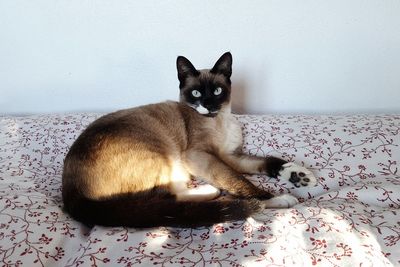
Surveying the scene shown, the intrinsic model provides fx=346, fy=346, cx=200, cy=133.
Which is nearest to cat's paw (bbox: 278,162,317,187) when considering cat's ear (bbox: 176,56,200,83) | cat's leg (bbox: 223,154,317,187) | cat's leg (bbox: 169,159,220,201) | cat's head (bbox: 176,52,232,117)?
cat's leg (bbox: 223,154,317,187)

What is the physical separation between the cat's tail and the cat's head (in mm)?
479

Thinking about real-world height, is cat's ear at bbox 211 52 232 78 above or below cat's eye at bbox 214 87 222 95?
above

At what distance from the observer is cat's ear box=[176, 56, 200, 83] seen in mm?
1319

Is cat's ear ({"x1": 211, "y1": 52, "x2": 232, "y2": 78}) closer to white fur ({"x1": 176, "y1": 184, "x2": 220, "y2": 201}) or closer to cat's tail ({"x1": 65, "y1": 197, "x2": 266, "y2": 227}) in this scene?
white fur ({"x1": 176, "y1": 184, "x2": 220, "y2": 201})

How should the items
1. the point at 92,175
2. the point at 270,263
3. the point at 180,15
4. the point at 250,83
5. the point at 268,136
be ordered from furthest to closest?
the point at 250,83
the point at 180,15
the point at 268,136
the point at 92,175
the point at 270,263

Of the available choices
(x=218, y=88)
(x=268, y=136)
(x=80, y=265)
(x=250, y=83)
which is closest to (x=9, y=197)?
(x=80, y=265)

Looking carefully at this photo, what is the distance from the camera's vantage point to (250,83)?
5.25ft

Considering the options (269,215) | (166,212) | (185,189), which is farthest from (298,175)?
(166,212)

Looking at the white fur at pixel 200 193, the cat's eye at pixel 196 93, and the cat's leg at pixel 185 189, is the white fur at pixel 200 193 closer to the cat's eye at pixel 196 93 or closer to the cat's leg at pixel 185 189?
the cat's leg at pixel 185 189

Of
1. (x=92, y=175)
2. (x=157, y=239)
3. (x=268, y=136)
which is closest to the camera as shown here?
(x=157, y=239)

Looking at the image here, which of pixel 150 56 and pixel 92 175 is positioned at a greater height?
pixel 150 56

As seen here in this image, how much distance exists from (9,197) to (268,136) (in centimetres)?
93

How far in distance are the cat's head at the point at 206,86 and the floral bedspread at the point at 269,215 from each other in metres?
0.20

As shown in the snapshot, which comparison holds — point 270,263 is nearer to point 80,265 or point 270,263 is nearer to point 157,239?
point 157,239
